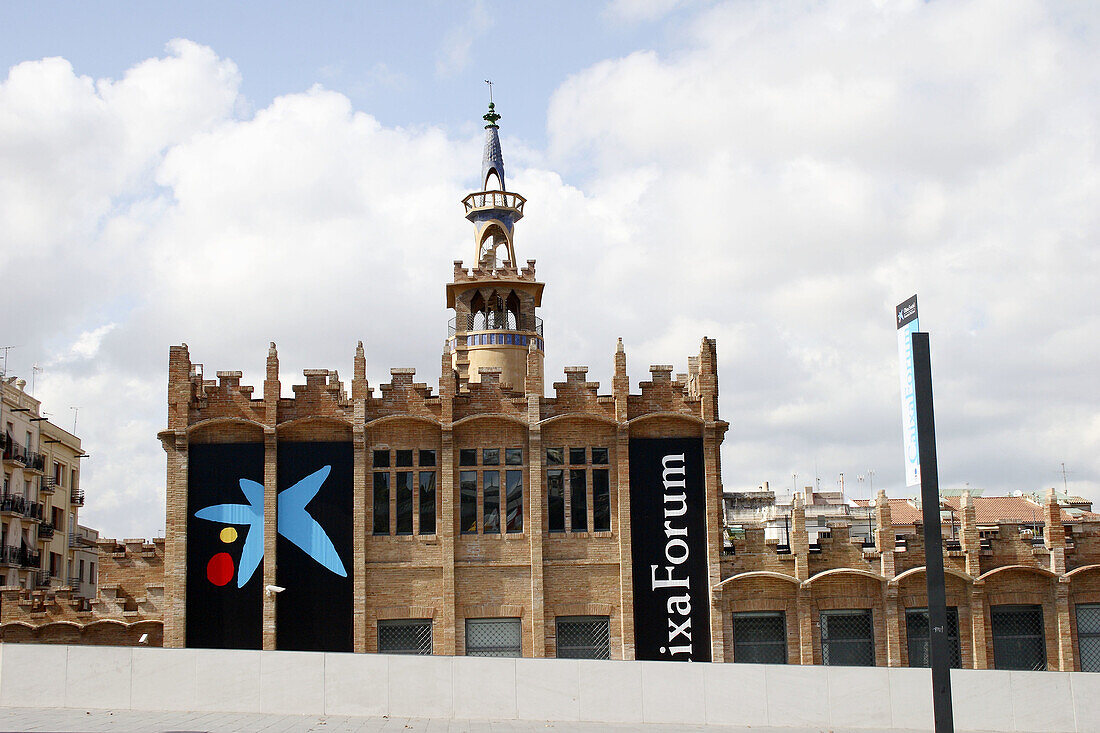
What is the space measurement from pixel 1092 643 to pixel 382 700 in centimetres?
2285

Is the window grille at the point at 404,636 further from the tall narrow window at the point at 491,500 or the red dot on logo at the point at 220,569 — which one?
the red dot on logo at the point at 220,569

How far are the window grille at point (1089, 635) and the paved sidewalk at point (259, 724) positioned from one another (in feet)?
45.4

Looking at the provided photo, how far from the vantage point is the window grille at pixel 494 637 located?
3316 centimetres

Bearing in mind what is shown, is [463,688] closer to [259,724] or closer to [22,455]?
[259,724]

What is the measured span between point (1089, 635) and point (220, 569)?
26377 mm

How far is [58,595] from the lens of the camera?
34.7 meters

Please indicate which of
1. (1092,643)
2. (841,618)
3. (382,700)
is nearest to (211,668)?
(382,700)

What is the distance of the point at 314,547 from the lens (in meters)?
33.2

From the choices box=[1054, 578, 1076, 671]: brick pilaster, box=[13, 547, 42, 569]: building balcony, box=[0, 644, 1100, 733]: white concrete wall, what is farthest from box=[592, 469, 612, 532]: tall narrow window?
box=[13, 547, 42, 569]: building balcony

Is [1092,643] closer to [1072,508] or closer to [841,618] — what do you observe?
[841,618]

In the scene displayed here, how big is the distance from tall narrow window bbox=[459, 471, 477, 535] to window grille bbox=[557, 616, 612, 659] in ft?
12.4

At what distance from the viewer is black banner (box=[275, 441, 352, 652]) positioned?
32.8 meters

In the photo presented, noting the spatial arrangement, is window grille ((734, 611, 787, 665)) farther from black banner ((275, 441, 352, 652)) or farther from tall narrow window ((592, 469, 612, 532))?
black banner ((275, 441, 352, 652))

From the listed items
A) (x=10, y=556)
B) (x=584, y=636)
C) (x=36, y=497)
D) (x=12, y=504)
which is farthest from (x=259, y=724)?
(x=36, y=497)
